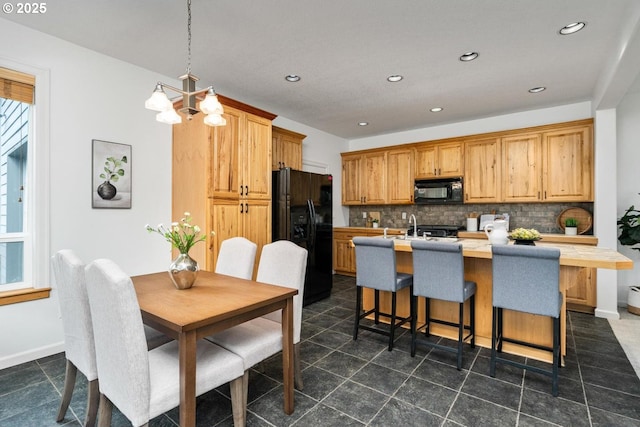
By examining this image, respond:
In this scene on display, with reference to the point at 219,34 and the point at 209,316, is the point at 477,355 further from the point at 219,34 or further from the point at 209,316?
the point at 219,34

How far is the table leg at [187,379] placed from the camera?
53.1 inches

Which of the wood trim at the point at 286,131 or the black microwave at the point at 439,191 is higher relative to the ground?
the wood trim at the point at 286,131

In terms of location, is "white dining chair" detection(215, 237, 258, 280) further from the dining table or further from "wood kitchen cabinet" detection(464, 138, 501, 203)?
"wood kitchen cabinet" detection(464, 138, 501, 203)

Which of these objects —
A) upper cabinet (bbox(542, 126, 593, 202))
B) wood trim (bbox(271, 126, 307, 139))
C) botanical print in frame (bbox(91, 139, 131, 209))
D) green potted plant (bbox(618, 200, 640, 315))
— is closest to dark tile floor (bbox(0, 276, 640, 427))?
green potted plant (bbox(618, 200, 640, 315))

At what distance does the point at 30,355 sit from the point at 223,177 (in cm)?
221

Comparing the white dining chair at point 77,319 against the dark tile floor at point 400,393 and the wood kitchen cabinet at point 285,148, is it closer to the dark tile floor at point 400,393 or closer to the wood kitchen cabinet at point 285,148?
the dark tile floor at point 400,393

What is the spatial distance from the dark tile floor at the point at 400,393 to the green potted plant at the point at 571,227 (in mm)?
1661

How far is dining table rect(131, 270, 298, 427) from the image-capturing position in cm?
136

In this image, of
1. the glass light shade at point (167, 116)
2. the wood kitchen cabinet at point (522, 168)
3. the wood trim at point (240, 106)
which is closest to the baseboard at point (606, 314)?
the wood kitchen cabinet at point (522, 168)

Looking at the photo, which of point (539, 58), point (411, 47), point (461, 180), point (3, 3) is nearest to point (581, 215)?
point (461, 180)

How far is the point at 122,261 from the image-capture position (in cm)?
307

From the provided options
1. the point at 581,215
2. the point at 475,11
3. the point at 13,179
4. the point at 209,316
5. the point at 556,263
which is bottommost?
the point at 209,316

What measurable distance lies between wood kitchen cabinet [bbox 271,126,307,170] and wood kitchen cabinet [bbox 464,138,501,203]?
8.66 ft

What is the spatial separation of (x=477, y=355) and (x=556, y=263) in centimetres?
112
